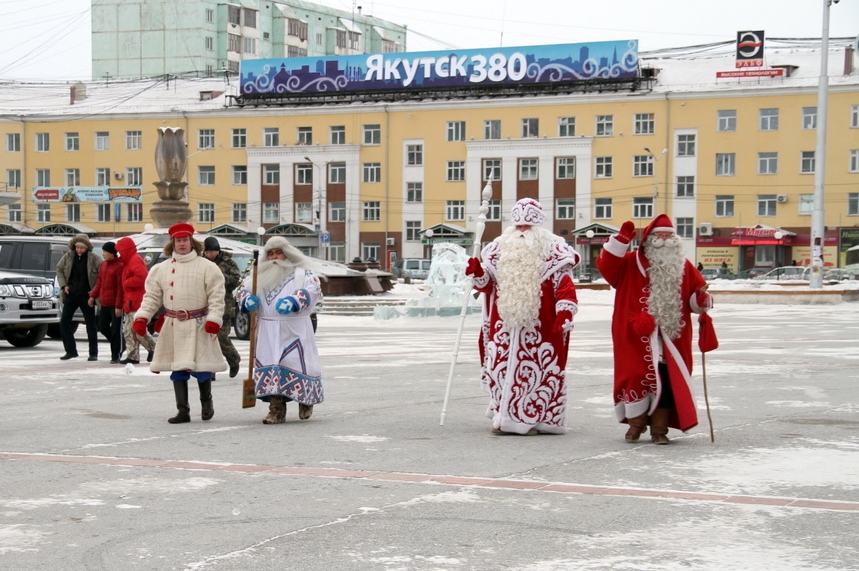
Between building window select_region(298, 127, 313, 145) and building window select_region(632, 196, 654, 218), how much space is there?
1873 centimetres

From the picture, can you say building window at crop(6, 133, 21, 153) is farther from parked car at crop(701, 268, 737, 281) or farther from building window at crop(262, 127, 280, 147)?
parked car at crop(701, 268, 737, 281)

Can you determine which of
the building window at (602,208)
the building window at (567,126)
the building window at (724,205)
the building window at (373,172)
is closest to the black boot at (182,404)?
the building window at (724,205)

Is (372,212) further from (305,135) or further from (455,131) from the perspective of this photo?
(455,131)

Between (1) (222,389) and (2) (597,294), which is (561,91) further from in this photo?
(1) (222,389)

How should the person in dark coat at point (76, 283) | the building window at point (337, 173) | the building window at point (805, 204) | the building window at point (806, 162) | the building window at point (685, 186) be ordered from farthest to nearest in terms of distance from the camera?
the building window at point (337, 173) → the building window at point (685, 186) → the building window at point (806, 162) → the building window at point (805, 204) → the person in dark coat at point (76, 283)

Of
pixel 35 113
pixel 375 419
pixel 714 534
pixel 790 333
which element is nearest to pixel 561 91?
pixel 35 113

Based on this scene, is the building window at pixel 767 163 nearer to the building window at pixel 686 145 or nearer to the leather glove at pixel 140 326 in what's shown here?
the building window at pixel 686 145

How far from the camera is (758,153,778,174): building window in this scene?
65.6 m

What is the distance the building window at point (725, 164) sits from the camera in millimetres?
66375

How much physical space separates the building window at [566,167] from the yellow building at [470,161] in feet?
0.33

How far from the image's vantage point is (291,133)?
73562 millimetres

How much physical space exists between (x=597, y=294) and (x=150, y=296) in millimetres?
36826

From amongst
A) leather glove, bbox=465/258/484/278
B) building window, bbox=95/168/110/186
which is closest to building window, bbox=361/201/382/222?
building window, bbox=95/168/110/186

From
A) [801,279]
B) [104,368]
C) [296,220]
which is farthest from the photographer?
[296,220]
